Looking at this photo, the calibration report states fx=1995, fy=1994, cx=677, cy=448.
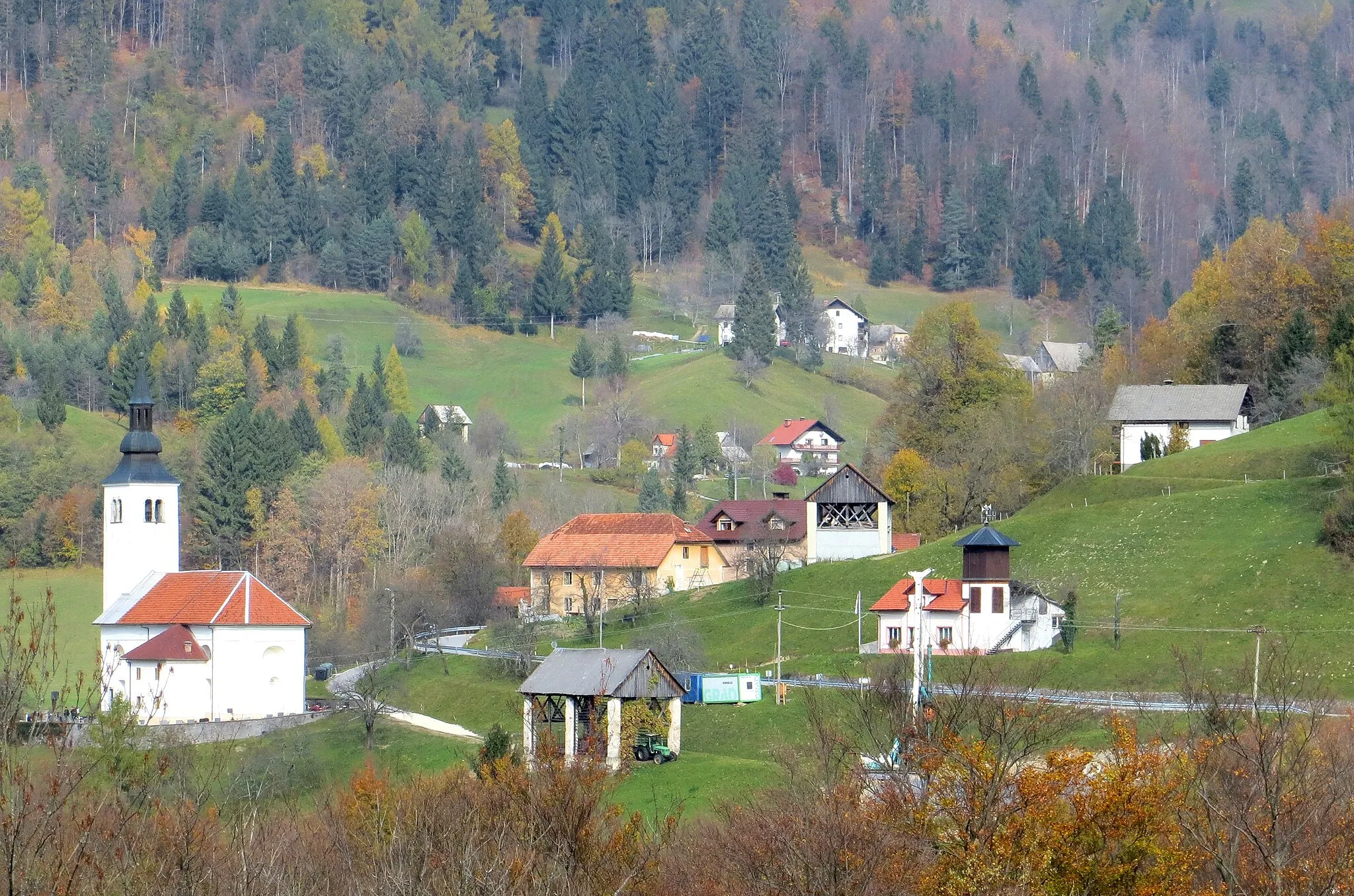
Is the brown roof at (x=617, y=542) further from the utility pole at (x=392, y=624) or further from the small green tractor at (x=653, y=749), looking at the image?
the small green tractor at (x=653, y=749)

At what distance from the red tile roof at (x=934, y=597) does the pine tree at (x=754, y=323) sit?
253 feet

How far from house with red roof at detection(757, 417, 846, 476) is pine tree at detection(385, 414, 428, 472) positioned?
24239 millimetres

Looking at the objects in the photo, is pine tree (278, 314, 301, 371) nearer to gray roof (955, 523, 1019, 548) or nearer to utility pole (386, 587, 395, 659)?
utility pole (386, 587, 395, 659)

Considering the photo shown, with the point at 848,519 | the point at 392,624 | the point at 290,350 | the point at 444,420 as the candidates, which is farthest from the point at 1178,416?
the point at 290,350

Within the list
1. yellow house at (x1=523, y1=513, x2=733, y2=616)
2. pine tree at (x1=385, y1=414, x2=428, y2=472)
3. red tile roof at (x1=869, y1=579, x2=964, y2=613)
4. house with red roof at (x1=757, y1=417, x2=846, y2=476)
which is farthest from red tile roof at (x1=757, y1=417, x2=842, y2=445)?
red tile roof at (x1=869, y1=579, x2=964, y2=613)

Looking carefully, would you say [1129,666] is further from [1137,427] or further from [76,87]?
[76,87]

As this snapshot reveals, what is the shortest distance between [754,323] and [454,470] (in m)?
36.5

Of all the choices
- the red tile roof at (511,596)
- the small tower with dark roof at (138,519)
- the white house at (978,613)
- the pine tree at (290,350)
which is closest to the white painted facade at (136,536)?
the small tower with dark roof at (138,519)

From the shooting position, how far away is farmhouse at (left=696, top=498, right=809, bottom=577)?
79125 millimetres

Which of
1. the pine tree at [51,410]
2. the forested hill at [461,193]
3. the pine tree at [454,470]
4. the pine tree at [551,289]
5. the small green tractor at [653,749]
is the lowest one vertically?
the small green tractor at [653,749]

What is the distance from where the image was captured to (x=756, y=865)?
3225cm

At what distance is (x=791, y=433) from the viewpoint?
126 m

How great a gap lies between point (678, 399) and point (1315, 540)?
247 feet

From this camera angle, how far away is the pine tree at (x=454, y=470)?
10812 cm
